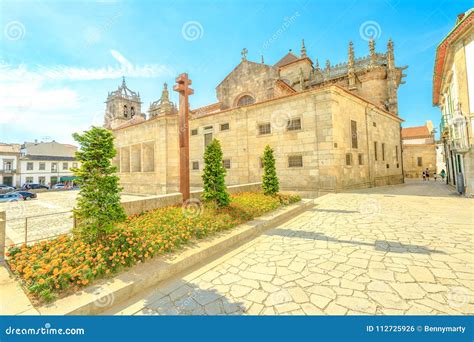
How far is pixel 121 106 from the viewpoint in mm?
50281

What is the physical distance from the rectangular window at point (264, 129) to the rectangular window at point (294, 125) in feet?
5.29

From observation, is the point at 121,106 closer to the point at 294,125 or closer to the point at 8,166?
the point at 8,166

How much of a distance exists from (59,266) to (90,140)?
2523mm

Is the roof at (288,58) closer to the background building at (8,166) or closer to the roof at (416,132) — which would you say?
the roof at (416,132)

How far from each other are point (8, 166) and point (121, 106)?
24387 millimetres

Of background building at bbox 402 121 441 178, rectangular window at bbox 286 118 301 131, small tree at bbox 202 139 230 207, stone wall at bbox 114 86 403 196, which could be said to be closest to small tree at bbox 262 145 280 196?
small tree at bbox 202 139 230 207

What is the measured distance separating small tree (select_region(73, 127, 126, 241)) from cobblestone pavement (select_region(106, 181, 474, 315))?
1.92 meters

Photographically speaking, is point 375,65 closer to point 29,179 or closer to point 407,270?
point 407,270

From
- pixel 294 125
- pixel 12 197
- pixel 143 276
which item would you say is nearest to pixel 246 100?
pixel 294 125

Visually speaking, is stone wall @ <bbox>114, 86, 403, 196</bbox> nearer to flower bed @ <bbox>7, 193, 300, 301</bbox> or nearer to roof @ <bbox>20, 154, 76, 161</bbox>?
flower bed @ <bbox>7, 193, 300, 301</bbox>

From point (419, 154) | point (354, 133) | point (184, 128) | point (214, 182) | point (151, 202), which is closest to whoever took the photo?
point (151, 202)

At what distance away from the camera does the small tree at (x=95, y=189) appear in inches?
168

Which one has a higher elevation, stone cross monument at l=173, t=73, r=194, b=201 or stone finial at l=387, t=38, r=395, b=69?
stone finial at l=387, t=38, r=395, b=69

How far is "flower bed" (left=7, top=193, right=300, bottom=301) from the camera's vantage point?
3.08 m
